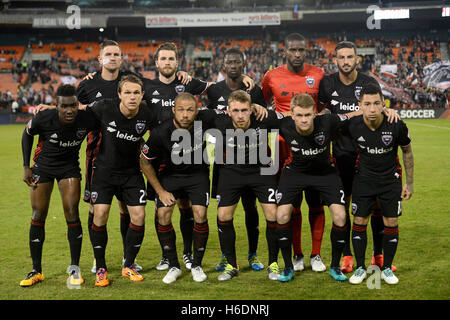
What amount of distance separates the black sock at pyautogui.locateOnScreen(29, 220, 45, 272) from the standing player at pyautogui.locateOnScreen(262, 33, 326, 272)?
9.43 feet

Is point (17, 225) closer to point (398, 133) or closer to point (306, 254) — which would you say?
point (306, 254)

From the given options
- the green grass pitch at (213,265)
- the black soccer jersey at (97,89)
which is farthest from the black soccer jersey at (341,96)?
the black soccer jersey at (97,89)

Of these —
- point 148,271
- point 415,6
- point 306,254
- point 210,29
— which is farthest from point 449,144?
point 210,29

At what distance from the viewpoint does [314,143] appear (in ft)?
17.5

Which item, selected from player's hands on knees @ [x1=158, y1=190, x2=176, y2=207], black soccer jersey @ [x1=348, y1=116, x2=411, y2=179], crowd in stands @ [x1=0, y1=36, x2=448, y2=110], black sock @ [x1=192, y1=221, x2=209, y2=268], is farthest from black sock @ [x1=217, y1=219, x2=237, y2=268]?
crowd in stands @ [x1=0, y1=36, x2=448, y2=110]

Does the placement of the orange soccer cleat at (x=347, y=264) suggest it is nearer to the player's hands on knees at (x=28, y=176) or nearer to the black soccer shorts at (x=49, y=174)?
the black soccer shorts at (x=49, y=174)

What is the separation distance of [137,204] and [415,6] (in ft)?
140

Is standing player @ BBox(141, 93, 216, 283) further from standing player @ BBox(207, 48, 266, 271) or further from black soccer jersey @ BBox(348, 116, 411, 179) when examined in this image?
black soccer jersey @ BBox(348, 116, 411, 179)

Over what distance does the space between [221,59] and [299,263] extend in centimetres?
3921

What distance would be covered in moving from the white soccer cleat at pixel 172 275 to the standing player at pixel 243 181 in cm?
52

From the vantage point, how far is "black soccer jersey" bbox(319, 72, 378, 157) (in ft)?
19.0

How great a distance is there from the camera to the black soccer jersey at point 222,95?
19.9 ft

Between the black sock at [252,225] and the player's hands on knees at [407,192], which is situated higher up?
the player's hands on knees at [407,192]

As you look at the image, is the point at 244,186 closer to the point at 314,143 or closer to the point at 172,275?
the point at 314,143
